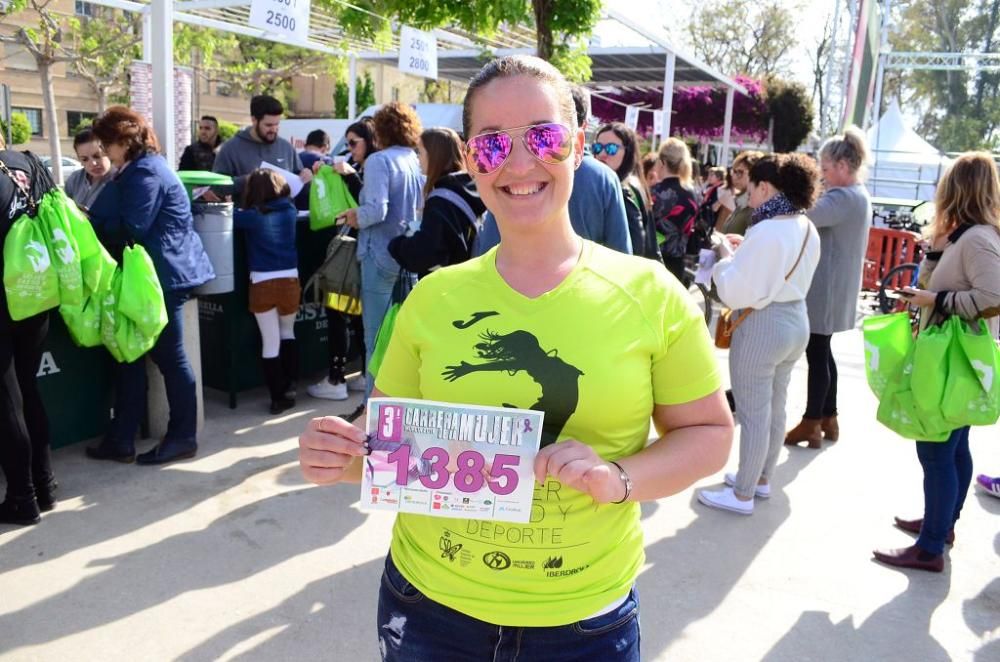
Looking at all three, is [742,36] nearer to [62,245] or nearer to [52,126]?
[52,126]

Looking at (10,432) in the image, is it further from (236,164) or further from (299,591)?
(236,164)

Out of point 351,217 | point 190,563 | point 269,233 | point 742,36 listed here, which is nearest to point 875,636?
point 190,563

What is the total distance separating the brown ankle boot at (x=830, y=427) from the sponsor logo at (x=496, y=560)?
4614mm

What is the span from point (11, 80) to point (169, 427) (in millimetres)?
39569

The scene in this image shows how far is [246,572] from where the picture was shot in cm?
348

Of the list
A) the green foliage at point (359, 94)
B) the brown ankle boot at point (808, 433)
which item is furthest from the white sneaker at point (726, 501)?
the green foliage at point (359, 94)

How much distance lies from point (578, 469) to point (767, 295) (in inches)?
117

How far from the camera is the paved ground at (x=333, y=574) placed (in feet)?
10.0

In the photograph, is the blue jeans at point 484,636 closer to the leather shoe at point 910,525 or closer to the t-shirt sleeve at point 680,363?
the t-shirt sleeve at point 680,363

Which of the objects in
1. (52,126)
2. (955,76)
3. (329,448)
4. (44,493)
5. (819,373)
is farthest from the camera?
(955,76)

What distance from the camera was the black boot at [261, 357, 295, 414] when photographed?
219 inches

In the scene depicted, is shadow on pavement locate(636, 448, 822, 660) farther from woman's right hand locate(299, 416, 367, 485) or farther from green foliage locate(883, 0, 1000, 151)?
green foliage locate(883, 0, 1000, 151)

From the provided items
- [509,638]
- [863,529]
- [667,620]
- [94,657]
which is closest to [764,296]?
[863,529]

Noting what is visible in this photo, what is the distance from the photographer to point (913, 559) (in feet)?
12.3
